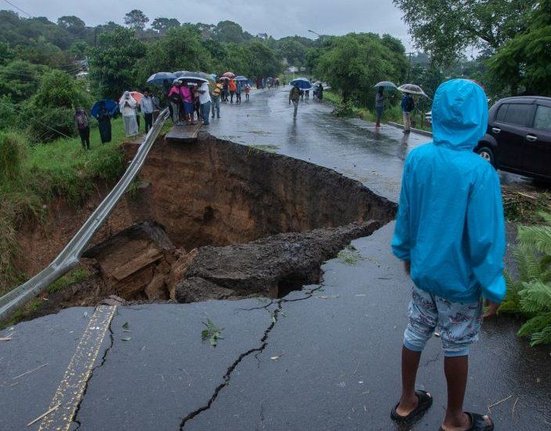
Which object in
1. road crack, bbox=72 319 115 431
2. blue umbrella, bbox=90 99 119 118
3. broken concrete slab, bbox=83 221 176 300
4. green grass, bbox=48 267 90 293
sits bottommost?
broken concrete slab, bbox=83 221 176 300

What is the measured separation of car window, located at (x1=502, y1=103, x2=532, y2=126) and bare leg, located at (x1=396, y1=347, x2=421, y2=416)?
8.45 meters

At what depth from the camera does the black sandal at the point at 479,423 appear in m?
2.92

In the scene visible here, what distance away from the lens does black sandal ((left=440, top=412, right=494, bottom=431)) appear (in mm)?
2921

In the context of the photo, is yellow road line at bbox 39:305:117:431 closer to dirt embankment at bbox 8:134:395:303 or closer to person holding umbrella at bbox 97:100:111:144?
dirt embankment at bbox 8:134:395:303

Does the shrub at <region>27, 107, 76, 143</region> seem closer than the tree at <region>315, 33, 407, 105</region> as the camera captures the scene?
Yes

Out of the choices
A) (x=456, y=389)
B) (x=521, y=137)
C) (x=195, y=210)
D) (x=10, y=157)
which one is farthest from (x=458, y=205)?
(x=195, y=210)

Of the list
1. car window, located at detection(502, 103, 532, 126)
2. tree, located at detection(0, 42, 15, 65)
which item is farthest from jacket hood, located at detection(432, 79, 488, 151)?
tree, located at detection(0, 42, 15, 65)

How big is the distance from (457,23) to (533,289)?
25.5 meters

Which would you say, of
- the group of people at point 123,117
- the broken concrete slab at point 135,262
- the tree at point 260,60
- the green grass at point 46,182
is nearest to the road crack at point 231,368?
the broken concrete slab at point 135,262

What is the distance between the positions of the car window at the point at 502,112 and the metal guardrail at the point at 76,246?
8.94 m

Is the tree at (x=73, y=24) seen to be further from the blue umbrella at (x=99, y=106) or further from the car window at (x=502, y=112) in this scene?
the car window at (x=502, y=112)

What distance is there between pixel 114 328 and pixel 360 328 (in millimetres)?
2111

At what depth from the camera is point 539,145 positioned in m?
9.44

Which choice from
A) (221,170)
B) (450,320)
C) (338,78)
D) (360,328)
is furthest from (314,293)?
(338,78)
